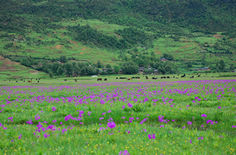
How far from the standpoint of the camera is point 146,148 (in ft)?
19.6

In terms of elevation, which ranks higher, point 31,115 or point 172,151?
point 172,151

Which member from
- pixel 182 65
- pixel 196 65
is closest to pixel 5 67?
pixel 182 65

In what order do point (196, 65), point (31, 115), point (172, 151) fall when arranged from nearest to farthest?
point (172, 151) < point (31, 115) < point (196, 65)

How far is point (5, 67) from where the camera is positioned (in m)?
146

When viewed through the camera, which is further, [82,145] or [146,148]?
[82,145]

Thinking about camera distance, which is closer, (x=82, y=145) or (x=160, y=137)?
(x=82, y=145)

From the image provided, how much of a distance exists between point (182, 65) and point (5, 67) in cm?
14718

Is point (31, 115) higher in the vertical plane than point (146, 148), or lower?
lower

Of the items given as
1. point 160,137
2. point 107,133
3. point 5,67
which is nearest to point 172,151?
point 160,137

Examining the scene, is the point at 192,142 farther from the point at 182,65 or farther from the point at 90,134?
the point at 182,65

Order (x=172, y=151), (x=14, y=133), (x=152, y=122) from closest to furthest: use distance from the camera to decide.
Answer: (x=172, y=151) < (x=14, y=133) < (x=152, y=122)

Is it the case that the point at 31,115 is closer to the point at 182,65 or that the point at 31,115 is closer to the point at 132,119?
the point at 132,119

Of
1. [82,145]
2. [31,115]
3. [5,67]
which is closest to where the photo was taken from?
[82,145]

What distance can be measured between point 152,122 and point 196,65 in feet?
610
